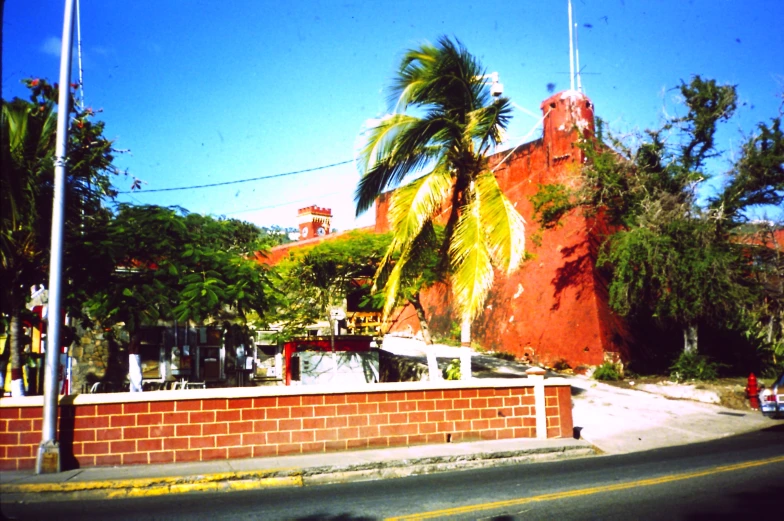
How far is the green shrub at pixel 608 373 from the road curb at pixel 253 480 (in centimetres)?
984

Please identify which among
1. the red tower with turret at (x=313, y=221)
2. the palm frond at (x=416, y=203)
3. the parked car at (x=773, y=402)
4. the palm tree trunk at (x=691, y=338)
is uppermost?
the red tower with turret at (x=313, y=221)

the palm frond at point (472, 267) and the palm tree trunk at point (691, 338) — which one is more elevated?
the palm frond at point (472, 267)

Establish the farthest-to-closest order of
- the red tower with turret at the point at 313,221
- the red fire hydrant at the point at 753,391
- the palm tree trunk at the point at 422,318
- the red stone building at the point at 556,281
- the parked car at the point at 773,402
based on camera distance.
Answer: the red tower with turret at the point at 313,221 → the red stone building at the point at 556,281 → the red fire hydrant at the point at 753,391 → the palm tree trunk at the point at 422,318 → the parked car at the point at 773,402

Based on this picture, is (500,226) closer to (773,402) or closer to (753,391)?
(773,402)

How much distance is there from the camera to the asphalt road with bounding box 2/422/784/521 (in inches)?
271

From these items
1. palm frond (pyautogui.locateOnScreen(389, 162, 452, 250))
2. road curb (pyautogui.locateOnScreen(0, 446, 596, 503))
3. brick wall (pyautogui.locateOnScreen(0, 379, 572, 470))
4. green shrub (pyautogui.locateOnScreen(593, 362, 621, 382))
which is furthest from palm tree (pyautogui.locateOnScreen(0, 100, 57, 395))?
green shrub (pyautogui.locateOnScreen(593, 362, 621, 382))

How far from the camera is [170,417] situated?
10.2m

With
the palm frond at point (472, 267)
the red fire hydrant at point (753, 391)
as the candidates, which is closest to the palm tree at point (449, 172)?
the palm frond at point (472, 267)

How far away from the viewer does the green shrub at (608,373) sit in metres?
20.3

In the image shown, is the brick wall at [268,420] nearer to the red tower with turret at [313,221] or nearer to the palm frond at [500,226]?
the palm frond at [500,226]

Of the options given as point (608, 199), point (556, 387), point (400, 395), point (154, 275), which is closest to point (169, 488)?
point (400, 395)

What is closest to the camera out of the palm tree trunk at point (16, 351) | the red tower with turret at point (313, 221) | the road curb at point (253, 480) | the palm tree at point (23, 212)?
the road curb at point (253, 480)

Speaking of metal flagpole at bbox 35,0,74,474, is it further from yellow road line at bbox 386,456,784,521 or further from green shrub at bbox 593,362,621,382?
green shrub at bbox 593,362,621,382

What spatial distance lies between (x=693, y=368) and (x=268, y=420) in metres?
13.9
